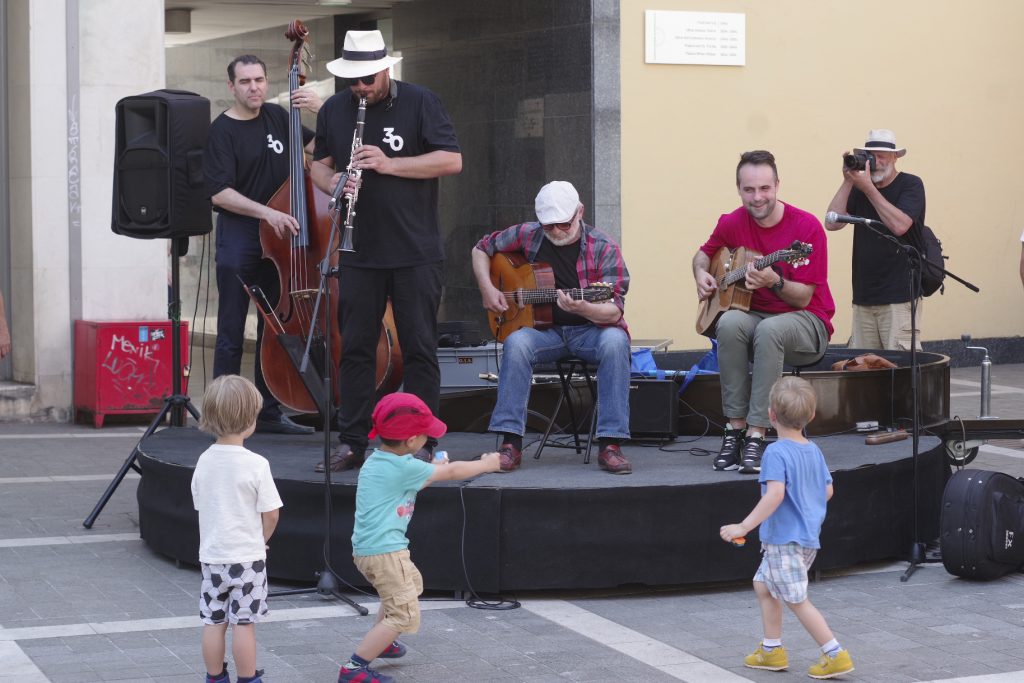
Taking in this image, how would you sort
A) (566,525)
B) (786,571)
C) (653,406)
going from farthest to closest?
(653,406) < (566,525) < (786,571)

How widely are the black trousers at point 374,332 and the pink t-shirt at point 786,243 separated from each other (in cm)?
137

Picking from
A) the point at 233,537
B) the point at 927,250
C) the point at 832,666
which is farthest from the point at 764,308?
the point at 233,537

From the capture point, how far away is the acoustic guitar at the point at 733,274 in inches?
248

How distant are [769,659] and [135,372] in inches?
245

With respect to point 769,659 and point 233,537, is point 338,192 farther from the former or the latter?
point 769,659

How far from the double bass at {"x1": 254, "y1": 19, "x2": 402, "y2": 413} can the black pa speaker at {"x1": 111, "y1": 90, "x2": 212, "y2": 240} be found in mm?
433

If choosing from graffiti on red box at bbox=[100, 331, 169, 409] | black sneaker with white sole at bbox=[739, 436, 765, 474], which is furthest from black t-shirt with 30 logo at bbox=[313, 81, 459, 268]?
graffiti on red box at bbox=[100, 331, 169, 409]

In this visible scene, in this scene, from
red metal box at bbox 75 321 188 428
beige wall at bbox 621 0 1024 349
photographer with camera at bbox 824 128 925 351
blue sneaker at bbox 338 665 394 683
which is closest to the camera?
blue sneaker at bbox 338 665 394 683

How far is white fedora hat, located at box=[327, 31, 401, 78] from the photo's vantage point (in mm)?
5930

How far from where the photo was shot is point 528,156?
12023mm

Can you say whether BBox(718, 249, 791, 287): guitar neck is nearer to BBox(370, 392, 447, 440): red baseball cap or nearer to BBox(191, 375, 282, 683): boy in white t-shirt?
BBox(370, 392, 447, 440): red baseball cap

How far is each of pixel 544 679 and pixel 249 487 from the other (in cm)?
110

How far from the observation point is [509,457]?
19.9 ft

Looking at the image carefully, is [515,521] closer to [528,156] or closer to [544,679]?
[544,679]
